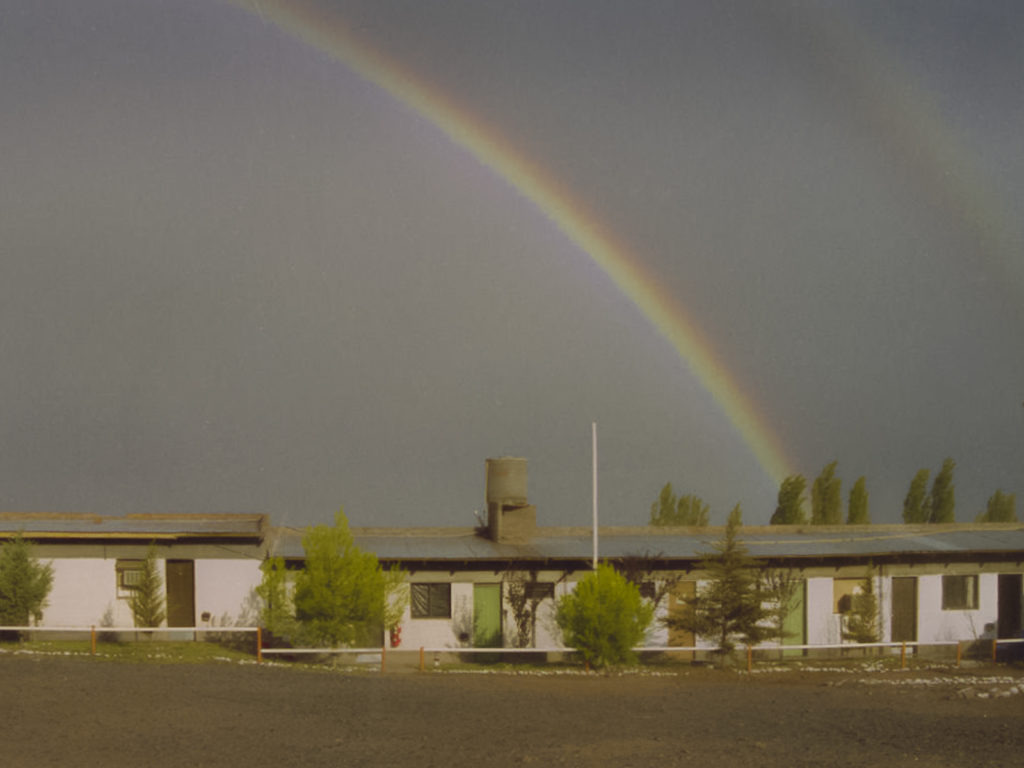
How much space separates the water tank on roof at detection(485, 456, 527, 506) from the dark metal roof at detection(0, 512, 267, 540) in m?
7.33

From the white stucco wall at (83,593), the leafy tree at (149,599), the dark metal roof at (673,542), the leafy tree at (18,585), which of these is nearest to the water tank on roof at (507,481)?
the dark metal roof at (673,542)

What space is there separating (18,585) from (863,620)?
2315 cm

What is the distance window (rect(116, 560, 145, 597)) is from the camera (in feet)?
101

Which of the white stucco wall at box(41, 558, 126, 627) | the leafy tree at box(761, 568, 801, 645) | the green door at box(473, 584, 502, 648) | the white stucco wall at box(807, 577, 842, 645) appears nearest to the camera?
the white stucco wall at box(41, 558, 126, 627)

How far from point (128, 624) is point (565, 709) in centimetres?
1518

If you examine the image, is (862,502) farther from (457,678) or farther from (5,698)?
(5,698)

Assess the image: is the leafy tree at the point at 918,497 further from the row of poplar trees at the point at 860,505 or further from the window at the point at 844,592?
the window at the point at 844,592

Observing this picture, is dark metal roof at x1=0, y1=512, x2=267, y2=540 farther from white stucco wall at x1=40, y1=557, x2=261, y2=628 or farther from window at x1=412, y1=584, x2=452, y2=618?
window at x1=412, y1=584, x2=452, y2=618

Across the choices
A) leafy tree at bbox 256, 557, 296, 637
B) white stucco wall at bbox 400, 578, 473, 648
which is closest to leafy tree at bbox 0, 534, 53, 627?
leafy tree at bbox 256, 557, 296, 637

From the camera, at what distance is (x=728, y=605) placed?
96.7ft

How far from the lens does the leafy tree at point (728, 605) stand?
29.4m

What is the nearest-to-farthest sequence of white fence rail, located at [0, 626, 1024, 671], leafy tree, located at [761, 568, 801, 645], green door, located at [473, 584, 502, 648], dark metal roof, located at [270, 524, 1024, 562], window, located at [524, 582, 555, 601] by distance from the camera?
white fence rail, located at [0, 626, 1024, 671] < green door, located at [473, 584, 502, 648] < window, located at [524, 582, 555, 601] < leafy tree, located at [761, 568, 801, 645] < dark metal roof, located at [270, 524, 1024, 562]

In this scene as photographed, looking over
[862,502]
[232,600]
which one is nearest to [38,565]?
[232,600]

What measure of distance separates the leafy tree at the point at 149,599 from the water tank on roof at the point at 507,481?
34.8ft
